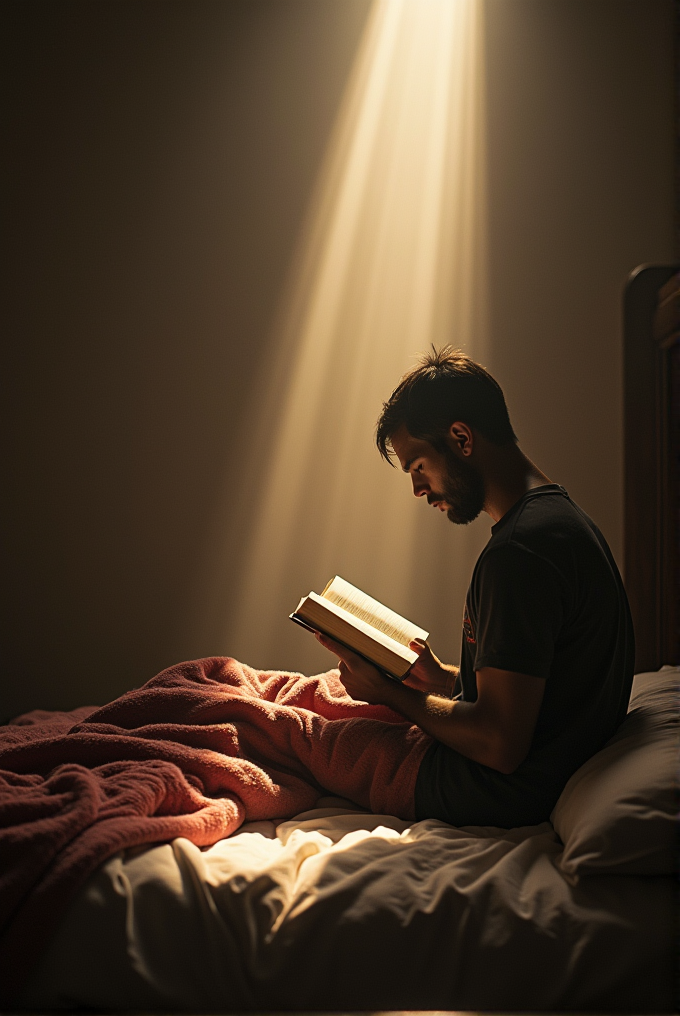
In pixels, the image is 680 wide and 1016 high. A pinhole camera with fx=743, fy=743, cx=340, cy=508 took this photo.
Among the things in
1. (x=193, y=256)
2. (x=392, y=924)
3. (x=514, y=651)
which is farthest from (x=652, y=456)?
(x=193, y=256)

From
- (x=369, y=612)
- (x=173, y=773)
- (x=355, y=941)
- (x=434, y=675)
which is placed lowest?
(x=355, y=941)

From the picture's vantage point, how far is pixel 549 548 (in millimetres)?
982

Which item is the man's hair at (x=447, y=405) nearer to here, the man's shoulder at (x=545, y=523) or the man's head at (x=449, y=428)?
the man's head at (x=449, y=428)

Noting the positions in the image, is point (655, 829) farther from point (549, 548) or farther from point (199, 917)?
point (199, 917)

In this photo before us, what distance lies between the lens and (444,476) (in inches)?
45.9

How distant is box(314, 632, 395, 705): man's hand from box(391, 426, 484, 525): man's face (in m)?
0.27

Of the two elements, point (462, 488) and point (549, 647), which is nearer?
point (549, 647)

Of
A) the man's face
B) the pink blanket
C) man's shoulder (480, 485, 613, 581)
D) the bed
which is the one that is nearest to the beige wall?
the pink blanket

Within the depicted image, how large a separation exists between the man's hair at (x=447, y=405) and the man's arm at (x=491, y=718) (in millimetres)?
384

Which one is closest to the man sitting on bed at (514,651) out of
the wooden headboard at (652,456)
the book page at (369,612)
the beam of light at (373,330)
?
the book page at (369,612)

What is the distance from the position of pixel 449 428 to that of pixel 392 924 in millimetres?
684

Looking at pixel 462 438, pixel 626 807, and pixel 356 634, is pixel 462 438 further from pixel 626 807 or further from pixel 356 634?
pixel 626 807

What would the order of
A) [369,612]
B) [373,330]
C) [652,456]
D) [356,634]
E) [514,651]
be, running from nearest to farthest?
[514,651], [356,634], [369,612], [652,456], [373,330]

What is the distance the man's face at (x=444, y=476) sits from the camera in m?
1.15
